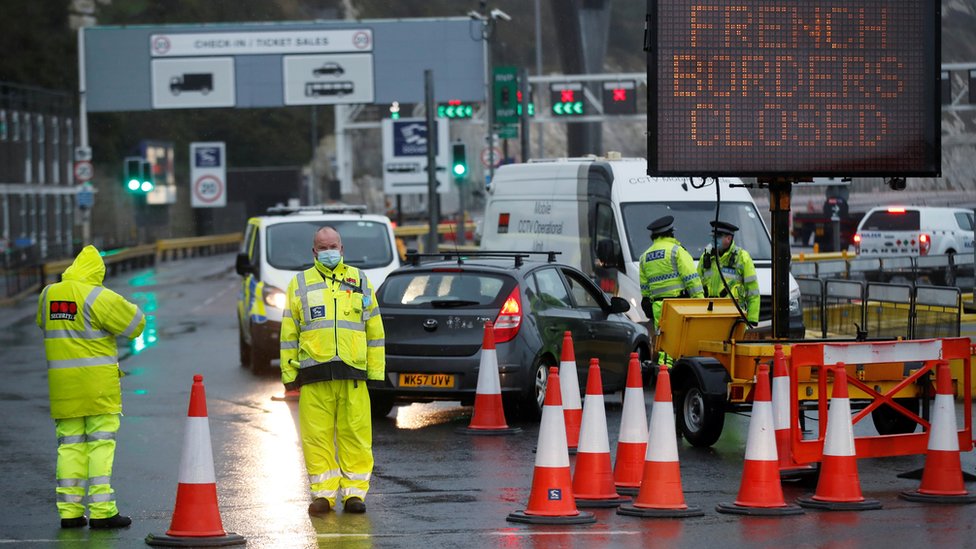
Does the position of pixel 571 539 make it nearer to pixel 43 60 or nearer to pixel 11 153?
pixel 11 153

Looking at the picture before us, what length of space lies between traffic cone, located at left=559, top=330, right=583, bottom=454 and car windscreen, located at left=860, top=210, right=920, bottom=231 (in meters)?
28.0

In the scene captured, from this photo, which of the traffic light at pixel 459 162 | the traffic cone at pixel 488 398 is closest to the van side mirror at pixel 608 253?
the traffic cone at pixel 488 398

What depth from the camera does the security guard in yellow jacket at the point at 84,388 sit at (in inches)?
369

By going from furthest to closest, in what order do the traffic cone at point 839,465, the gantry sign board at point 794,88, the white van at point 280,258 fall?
the white van at point 280,258
the gantry sign board at point 794,88
the traffic cone at point 839,465

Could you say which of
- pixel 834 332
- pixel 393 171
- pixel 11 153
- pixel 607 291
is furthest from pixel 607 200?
pixel 11 153

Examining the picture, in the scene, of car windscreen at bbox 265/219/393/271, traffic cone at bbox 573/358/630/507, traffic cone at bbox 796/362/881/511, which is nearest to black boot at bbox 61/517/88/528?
traffic cone at bbox 573/358/630/507

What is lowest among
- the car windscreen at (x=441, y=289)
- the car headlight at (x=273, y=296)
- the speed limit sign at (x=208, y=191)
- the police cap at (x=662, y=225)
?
the car headlight at (x=273, y=296)

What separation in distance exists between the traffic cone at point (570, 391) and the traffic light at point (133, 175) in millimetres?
34422

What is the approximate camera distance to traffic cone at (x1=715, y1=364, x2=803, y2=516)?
9414 mm

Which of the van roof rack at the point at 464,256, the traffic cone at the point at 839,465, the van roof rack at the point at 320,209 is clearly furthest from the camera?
the van roof rack at the point at 320,209

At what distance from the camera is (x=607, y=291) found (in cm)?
1948

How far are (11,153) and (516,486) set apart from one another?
161ft

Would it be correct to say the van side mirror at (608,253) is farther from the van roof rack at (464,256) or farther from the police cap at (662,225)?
the van roof rack at (464,256)

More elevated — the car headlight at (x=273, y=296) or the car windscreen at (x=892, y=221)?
the car windscreen at (x=892, y=221)
